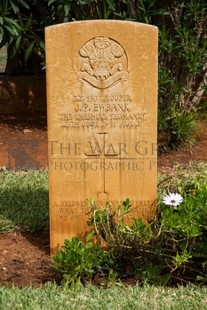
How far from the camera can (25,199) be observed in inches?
226

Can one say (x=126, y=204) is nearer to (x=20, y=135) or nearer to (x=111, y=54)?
(x=111, y=54)

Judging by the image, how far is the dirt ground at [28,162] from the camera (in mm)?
4523

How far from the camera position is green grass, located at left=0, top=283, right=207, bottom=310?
12.6 feet

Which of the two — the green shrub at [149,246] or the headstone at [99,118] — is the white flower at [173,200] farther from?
the headstone at [99,118]

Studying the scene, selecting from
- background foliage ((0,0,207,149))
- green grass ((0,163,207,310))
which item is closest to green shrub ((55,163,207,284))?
green grass ((0,163,207,310))

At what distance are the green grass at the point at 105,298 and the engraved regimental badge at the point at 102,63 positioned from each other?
4.27 feet

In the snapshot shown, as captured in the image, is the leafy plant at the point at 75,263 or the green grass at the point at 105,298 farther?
the leafy plant at the point at 75,263

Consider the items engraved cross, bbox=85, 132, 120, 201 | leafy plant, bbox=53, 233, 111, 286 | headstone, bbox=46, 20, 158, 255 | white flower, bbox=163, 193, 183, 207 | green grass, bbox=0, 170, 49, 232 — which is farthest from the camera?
green grass, bbox=0, 170, 49, 232

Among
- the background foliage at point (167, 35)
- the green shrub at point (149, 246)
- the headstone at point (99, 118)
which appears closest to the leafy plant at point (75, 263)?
the green shrub at point (149, 246)

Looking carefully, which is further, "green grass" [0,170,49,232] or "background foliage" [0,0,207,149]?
"background foliage" [0,0,207,149]

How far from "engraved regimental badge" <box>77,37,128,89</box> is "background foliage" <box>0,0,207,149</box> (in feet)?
8.49

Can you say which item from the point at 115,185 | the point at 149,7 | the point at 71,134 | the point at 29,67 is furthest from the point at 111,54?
the point at 29,67

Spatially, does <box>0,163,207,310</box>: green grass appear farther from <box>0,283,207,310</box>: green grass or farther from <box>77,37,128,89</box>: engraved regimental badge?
<box>77,37,128,89</box>: engraved regimental badge

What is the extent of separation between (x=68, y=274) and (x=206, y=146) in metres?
3.85
